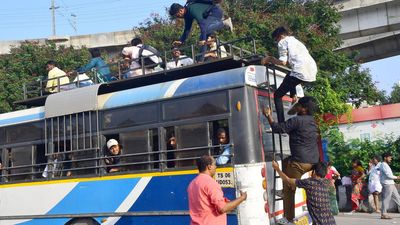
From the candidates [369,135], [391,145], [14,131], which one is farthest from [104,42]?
[14,131]

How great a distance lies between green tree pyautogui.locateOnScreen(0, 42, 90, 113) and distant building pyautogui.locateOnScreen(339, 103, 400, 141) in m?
13.2

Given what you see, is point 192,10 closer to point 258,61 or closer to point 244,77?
point 258,61

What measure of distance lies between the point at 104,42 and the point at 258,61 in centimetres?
2311

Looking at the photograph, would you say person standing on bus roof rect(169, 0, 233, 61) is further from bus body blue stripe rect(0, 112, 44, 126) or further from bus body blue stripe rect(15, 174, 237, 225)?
bus body blue stripe rect(0, 112, 44, 126)

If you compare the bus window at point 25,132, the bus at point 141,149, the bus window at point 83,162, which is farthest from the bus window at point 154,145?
the bus window at point 25,132

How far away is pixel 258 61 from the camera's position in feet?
24.8

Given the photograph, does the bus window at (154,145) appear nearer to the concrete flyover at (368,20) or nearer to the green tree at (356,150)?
the green tree at (356,150)

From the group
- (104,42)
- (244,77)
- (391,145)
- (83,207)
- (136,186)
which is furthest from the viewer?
(104,42)

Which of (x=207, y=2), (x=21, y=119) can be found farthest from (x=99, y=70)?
(x=207, y=2)

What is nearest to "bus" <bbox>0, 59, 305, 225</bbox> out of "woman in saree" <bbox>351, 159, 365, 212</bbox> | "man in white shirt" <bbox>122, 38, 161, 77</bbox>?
"man in white shirt" <bbox>122, 38, 161, 77</bbox>

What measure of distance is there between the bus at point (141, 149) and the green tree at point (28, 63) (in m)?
13.1

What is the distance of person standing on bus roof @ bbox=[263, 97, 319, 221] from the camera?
21.2 feet

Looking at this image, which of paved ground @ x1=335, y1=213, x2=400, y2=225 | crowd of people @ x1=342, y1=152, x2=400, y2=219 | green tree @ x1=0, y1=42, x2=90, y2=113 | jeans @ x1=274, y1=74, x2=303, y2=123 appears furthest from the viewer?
green tree @ x1=0, y1=42, x2=90, y2=113

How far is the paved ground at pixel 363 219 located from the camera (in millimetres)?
11961
